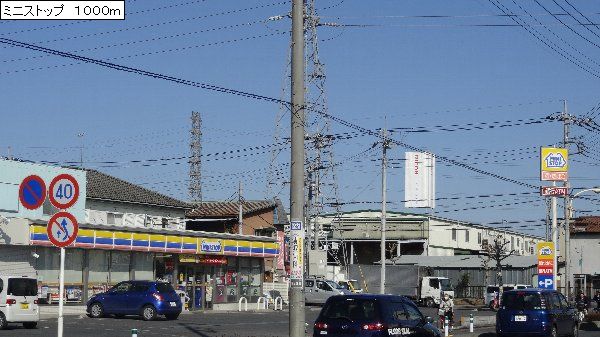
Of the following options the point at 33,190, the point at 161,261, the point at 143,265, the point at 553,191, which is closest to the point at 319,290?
the point at 161,261

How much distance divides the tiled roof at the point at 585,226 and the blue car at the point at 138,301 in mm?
52044

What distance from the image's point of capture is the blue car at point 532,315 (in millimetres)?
29312

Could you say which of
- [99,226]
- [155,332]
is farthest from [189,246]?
[155,332]

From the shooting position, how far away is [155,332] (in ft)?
105

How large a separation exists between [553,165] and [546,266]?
487 centimetres

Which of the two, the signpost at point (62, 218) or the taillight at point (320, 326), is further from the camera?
the taillight at point (320, 326)

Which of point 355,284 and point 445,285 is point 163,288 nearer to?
point 445,285

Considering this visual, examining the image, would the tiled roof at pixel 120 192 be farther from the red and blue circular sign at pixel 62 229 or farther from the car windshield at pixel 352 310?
the red and blue circular sign at pixel 62 229

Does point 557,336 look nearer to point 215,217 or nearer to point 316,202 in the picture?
point 316,202

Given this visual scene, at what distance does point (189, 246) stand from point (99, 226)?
287 inches

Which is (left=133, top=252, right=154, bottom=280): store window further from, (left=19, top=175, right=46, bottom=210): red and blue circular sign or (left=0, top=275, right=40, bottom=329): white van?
(left=0, top=275, right=40, bottom=329): white van

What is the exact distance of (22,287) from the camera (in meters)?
32.8

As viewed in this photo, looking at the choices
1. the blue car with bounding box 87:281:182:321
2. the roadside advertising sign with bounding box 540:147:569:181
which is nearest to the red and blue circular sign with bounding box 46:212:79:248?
the blue car with bounding box 87:281:182:321

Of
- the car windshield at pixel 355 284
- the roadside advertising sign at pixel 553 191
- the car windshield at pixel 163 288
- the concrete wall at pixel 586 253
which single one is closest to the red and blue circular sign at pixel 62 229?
the car windshield at pixel 163 288
